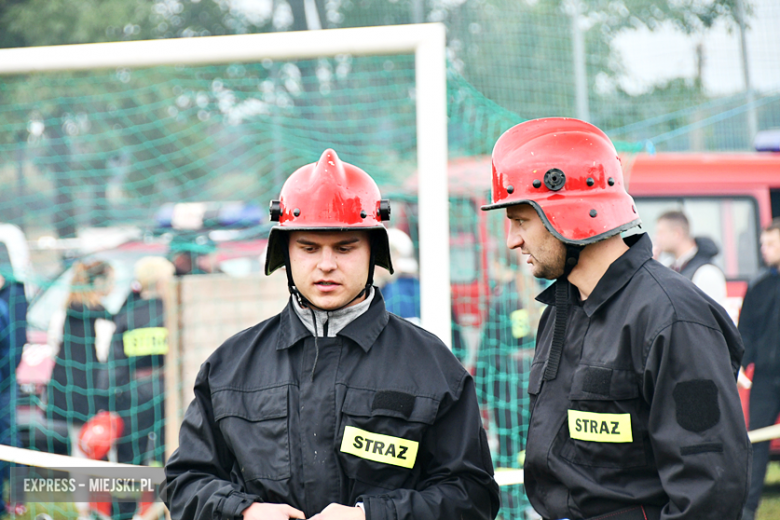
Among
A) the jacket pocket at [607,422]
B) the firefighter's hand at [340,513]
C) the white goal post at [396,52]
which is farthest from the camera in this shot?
the white goal post at [396,52]


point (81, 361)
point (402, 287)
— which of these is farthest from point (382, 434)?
point (81, 361)

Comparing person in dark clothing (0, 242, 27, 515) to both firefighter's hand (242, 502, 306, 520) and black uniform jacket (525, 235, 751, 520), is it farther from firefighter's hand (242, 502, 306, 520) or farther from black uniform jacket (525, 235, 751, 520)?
black uniform jacket (525, 235, 751, 520)

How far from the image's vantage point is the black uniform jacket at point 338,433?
2.04 metres

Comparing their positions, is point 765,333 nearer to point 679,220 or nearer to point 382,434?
point 679,220

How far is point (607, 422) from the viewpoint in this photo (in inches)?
72.0

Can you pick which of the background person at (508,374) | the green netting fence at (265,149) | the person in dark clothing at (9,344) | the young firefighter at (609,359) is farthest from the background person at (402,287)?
the young firefighter at (609,359)

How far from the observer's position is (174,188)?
697 inches

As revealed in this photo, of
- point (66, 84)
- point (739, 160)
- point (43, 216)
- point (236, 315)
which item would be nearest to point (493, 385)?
point (236, 315)

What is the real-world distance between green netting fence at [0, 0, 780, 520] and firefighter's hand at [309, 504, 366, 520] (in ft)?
5.80

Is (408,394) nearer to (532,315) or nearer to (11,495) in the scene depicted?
(532,315)

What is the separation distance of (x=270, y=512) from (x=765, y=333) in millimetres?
4744

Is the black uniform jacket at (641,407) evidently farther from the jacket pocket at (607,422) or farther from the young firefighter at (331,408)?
the young firefighter at (331,408)

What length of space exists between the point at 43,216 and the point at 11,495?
42.5 ft

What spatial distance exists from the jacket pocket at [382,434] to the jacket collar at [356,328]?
0.17m
